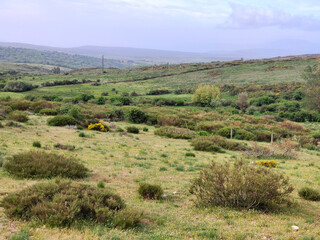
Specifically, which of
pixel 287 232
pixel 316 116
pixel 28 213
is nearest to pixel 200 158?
pixel 287 232

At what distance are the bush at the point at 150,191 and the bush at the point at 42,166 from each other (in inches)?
117

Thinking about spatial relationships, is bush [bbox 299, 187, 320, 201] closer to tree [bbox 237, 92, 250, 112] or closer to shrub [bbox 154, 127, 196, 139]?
shrub [bbox 154, 127, 196, 139]

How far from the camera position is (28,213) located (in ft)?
20.6

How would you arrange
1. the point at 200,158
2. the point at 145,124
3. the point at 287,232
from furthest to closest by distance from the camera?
the point at 145,124 → the point at 200,158 → the point at 287,232

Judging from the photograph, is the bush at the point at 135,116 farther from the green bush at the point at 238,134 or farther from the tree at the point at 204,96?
the tree at the point at 204,96

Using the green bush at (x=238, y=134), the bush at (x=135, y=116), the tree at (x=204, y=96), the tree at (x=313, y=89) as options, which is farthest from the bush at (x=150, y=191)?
the tree at (x=204, y=96)

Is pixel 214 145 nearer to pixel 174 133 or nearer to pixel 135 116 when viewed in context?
pixel 174 133

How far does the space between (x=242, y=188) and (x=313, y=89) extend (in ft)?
163

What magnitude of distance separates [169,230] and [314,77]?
183 ft

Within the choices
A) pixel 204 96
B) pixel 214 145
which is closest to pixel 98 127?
pixel 214 145

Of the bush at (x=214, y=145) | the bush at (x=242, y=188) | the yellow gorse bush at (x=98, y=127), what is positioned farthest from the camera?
the yellow gorse bush at (x=98, y=127)

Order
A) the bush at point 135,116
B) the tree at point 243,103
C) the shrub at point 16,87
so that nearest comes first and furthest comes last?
1. the bush at point 135,116
2. the tree at point 243,103
3. the shrub at point 16,87

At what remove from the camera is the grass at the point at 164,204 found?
A: 20.0 ft

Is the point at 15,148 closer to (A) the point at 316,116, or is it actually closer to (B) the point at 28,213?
(B) the point at 28,213
